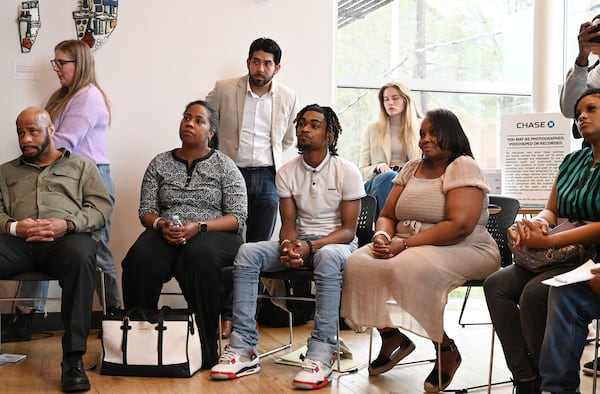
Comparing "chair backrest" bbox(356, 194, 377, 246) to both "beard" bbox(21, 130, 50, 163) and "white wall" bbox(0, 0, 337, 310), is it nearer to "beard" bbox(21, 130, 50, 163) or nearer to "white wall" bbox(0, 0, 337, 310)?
"white wall" bbox(0, 0, 337, 310)

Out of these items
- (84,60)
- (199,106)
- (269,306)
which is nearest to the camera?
(199,106)

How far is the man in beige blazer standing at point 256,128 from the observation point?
4680mm

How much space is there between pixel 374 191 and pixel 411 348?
1220 millimetres

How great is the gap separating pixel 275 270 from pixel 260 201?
0.97 metres

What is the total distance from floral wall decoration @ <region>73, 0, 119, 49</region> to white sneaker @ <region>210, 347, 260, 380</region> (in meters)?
2.21

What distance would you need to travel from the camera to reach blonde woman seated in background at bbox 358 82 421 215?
16.6ft

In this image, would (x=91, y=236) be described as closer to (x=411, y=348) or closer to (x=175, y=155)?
(x=175, y=155)

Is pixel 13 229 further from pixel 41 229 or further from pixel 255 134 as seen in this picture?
pixel 255 134

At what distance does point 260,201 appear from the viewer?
4.68 metres

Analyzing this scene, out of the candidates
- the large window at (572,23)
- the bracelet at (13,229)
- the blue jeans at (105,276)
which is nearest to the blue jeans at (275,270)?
the bracelet at (13,229)

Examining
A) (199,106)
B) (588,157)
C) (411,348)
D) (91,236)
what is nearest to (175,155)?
(199,106)

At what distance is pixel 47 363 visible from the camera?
3.90 metres

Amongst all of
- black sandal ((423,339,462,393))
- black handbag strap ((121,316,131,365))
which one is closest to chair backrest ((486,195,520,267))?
black sandal ((423,339,462,393))

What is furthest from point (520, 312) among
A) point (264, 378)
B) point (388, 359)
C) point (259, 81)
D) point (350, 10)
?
point (350, 10)
